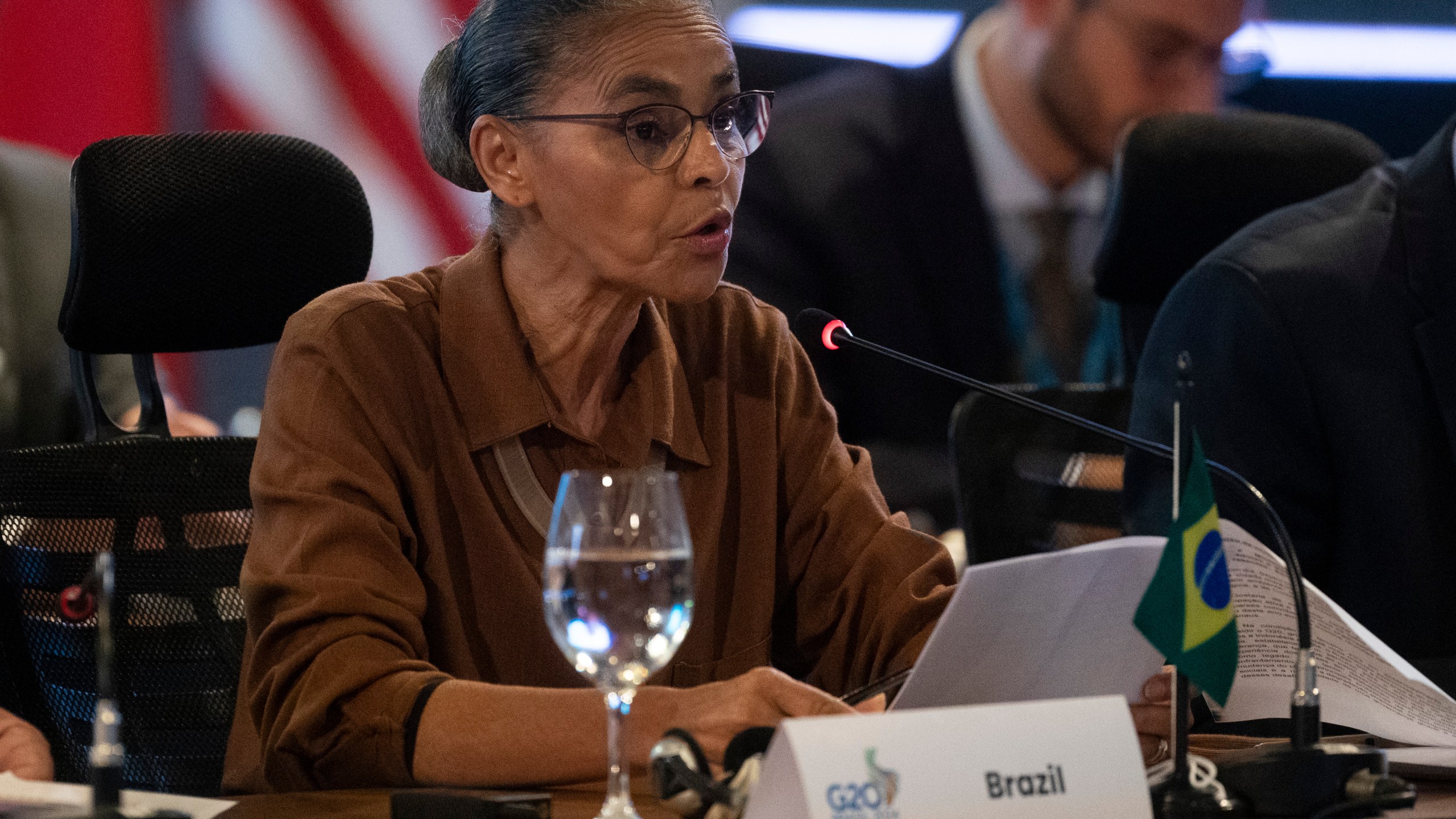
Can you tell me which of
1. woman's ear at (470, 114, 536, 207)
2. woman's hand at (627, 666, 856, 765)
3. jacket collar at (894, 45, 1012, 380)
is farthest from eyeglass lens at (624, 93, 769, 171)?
jacket collar at (894, 45, 1012, 380)

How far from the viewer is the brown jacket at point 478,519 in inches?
48.3

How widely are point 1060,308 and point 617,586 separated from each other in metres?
3.07

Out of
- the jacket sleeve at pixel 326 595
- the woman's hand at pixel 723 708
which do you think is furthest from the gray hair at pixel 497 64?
the woman's hand at pixel 723 708

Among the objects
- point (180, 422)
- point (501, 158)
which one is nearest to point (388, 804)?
point (501, 158)

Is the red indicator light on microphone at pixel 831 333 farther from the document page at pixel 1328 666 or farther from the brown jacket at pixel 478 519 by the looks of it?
the document page at pixel 1328 666

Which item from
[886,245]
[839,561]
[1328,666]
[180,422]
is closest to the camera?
[1328,666]

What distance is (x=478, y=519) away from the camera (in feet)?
4.73

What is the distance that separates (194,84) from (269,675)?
2.47m

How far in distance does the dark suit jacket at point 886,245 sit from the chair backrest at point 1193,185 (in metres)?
1.15

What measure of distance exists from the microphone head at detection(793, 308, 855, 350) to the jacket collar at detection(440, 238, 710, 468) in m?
0.21

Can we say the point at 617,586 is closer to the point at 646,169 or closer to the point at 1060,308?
the point at 646,169

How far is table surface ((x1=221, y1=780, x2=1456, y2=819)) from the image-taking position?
3.21 ft

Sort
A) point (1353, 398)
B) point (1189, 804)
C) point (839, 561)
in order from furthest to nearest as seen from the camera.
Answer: point (1353, 398)
point (839, 561)
point (1189, 804)

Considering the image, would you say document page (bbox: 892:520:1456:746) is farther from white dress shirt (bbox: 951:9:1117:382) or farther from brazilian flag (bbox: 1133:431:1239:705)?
white dress shirt (bbox: 951:9:1117:382)
